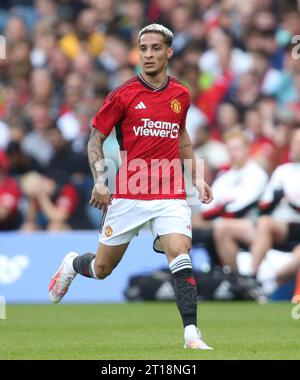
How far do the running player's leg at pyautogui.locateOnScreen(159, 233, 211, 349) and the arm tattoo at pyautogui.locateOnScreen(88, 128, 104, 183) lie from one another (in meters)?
0.72

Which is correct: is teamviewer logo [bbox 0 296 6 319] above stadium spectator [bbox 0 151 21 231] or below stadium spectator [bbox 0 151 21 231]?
below

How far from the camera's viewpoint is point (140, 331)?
34.1ft

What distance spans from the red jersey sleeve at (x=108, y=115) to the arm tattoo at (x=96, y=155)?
0.06 meters

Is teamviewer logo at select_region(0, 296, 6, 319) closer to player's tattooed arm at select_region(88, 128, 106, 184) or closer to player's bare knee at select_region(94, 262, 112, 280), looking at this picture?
player's bare knee at select_region(94, 262, 112, 280)

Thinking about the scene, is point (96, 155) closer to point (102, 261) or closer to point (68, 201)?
point (102, 261)

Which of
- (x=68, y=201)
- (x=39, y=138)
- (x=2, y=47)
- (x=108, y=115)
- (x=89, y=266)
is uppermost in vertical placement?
(x=2, y=47)

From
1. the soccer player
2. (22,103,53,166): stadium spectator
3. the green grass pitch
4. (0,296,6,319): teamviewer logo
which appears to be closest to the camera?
the green grass pitch

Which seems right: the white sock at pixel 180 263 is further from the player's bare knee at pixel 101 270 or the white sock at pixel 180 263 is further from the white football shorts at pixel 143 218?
the player's bare knee at pixel 101 270

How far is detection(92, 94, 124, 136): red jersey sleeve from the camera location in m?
8.97

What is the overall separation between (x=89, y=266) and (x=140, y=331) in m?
1.02

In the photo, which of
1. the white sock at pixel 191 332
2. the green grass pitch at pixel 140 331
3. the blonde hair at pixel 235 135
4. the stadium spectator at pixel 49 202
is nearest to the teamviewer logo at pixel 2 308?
the green grass pitch at pixel 140 331

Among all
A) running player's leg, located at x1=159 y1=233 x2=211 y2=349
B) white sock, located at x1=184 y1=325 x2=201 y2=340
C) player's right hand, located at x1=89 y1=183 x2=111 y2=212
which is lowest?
white sock, located at x1=184 y1=325 x2=201 y2=340

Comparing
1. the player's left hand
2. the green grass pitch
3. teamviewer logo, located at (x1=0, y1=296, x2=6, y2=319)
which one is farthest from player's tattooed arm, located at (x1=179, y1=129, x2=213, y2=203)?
teamviewer logo, located at (x1=0, y1=296, x2=6, y2=319)

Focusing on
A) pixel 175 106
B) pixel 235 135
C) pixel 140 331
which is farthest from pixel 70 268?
pixel 235 135
